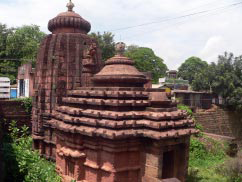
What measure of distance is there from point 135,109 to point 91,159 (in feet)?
5.57

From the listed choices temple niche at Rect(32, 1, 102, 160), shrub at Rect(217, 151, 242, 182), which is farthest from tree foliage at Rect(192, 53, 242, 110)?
temple niche at Rect(32, 1, 102, 160)

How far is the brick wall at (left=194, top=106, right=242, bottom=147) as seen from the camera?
19031 millimetres

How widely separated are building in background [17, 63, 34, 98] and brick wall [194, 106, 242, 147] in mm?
12847

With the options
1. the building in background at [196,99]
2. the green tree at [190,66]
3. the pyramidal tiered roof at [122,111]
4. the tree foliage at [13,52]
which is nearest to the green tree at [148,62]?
the green tree at [190,66]

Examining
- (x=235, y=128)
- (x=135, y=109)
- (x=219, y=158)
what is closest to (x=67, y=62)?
(x=135, y=109)

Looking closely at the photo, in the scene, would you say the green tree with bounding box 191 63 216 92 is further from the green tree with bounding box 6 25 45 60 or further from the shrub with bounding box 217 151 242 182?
the green tree with bounding box 6 25 45 60

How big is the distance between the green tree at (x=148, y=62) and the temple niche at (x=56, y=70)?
27796mm

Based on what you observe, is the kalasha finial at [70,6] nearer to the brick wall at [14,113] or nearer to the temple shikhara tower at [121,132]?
the temple shikhara tower at [121,132]

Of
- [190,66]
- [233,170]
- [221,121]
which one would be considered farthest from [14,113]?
[190,66]

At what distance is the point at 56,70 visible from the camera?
893 cm

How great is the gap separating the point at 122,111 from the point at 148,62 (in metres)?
34.1

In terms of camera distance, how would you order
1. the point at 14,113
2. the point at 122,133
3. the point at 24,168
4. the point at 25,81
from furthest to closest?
the point at 25,81, the point at 14,113, the point at 24,168, the point at 122,133

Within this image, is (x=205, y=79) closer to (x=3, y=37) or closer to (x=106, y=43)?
(x=106, y=43)

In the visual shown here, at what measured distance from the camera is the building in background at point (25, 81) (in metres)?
19.0
